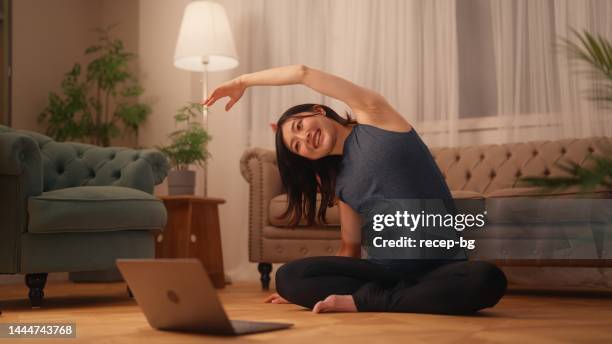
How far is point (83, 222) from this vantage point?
8.64ft

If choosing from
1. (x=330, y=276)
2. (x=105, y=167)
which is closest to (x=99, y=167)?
(x=105, y=167)

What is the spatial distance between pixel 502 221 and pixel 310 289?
1259 mm

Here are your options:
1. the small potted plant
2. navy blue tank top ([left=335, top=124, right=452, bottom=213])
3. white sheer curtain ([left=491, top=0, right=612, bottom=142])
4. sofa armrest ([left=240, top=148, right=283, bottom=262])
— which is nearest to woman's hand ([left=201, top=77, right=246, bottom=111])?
navy blue tank top ([left=335, top=124, right=452, bottom=213])

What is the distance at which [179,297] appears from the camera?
4.88 feet

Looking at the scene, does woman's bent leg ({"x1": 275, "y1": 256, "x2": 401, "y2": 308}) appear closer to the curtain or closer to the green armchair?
the green armchair

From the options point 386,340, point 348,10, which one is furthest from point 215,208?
point 386,340

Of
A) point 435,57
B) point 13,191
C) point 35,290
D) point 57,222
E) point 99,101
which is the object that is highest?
point 435,57

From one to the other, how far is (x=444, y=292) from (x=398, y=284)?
0.16 meters

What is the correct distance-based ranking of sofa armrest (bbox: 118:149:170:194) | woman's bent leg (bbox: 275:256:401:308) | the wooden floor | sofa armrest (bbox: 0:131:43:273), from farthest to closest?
sofa armrest (bbox: 118:149:170:194), sofa armrest (bbox: 0:131:43:273), woman's bent leg (bbox: 275:256:401:308), the wooden floor

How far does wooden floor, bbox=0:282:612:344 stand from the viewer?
5.02 feet

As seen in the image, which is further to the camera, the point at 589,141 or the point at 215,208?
the point at 215,208

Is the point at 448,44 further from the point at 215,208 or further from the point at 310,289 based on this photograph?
the point at 310,289

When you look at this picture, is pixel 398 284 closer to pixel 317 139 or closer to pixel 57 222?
pixel 317 139

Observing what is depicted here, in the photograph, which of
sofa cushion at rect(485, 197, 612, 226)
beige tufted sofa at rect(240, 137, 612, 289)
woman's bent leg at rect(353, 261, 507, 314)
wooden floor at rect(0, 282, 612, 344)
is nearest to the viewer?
wooden floor at rect(0, 282, 612, 344)
